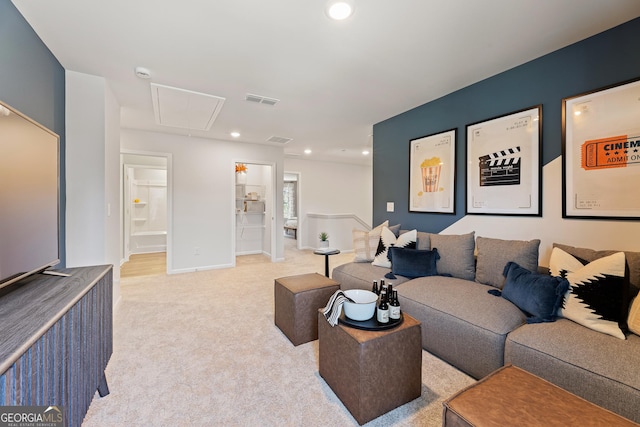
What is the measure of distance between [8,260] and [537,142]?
3.65m

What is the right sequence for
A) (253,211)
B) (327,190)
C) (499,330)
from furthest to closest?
1. (327,190)
2. (253,211)
3. (499,330)

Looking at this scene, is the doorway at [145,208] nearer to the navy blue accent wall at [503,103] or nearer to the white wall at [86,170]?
the white wall at [86,170]

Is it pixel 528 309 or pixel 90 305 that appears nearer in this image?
pixel 90 305

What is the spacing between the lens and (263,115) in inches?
146

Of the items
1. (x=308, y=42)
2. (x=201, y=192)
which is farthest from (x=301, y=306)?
(x=201, y=192)

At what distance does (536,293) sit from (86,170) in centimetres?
394

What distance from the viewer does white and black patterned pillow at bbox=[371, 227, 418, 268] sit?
291 cm

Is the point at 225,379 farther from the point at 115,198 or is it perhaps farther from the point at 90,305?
the point at 115,198

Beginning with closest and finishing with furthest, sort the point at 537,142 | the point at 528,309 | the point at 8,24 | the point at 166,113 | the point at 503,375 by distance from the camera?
the point at 503,375 < the point at 8,24 < the point at 528,309 < the point at 537,142 < the point at 166,113

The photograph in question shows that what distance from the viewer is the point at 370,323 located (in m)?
1.58

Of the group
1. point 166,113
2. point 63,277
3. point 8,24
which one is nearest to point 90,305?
point 63,277

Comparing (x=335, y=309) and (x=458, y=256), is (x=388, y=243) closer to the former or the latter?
(x=458, y=256)

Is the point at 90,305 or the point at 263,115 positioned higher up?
the point at 263,115

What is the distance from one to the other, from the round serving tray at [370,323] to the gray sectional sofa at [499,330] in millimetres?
588
